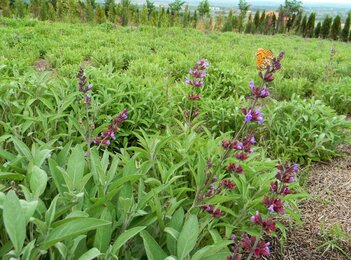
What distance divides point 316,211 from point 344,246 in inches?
14.7

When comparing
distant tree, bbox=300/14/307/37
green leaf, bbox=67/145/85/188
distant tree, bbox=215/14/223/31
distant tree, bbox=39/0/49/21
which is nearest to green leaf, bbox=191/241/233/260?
green leaf, bbox=67/145/85/188

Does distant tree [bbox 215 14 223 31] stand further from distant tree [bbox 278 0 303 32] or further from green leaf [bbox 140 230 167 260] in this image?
green leaf [bbox 140 230 167 260]

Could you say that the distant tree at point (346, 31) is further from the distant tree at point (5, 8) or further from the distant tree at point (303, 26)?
the distant tree at point (5, 8)

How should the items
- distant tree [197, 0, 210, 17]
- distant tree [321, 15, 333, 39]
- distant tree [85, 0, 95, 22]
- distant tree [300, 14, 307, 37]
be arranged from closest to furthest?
distant tree [85, 0, 95, 22] < distant tree [321, 15, 333, 39] < distant tree [300, 14, 307, 37] < distant tree [197, 0, 210, 17]

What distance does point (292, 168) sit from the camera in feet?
4.91

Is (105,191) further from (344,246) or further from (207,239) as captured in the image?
(344,246)

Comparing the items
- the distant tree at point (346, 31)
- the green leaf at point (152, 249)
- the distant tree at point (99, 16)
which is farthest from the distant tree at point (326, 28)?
the green leaf at point (152, 249)

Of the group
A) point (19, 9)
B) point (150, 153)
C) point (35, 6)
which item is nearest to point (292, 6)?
point (35, 6)

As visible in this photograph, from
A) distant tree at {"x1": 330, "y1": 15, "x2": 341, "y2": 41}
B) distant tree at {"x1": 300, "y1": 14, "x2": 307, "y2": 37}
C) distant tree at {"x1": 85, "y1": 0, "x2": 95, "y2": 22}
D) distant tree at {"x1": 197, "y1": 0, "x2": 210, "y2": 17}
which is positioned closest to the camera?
distant tree at {"x1": 85, "y1": 0, "x2": 95, "y2": 22}

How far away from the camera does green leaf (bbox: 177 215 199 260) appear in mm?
1512

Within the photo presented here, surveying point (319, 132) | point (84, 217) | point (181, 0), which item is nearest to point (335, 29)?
point (181, 0)

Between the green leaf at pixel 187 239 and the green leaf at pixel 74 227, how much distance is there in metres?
0.34

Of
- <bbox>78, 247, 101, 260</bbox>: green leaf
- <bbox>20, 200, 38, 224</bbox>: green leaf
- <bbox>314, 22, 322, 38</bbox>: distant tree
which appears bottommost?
<bbox>314, 22, 322, 38</bbox>: distant tree

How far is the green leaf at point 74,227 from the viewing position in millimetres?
1337
